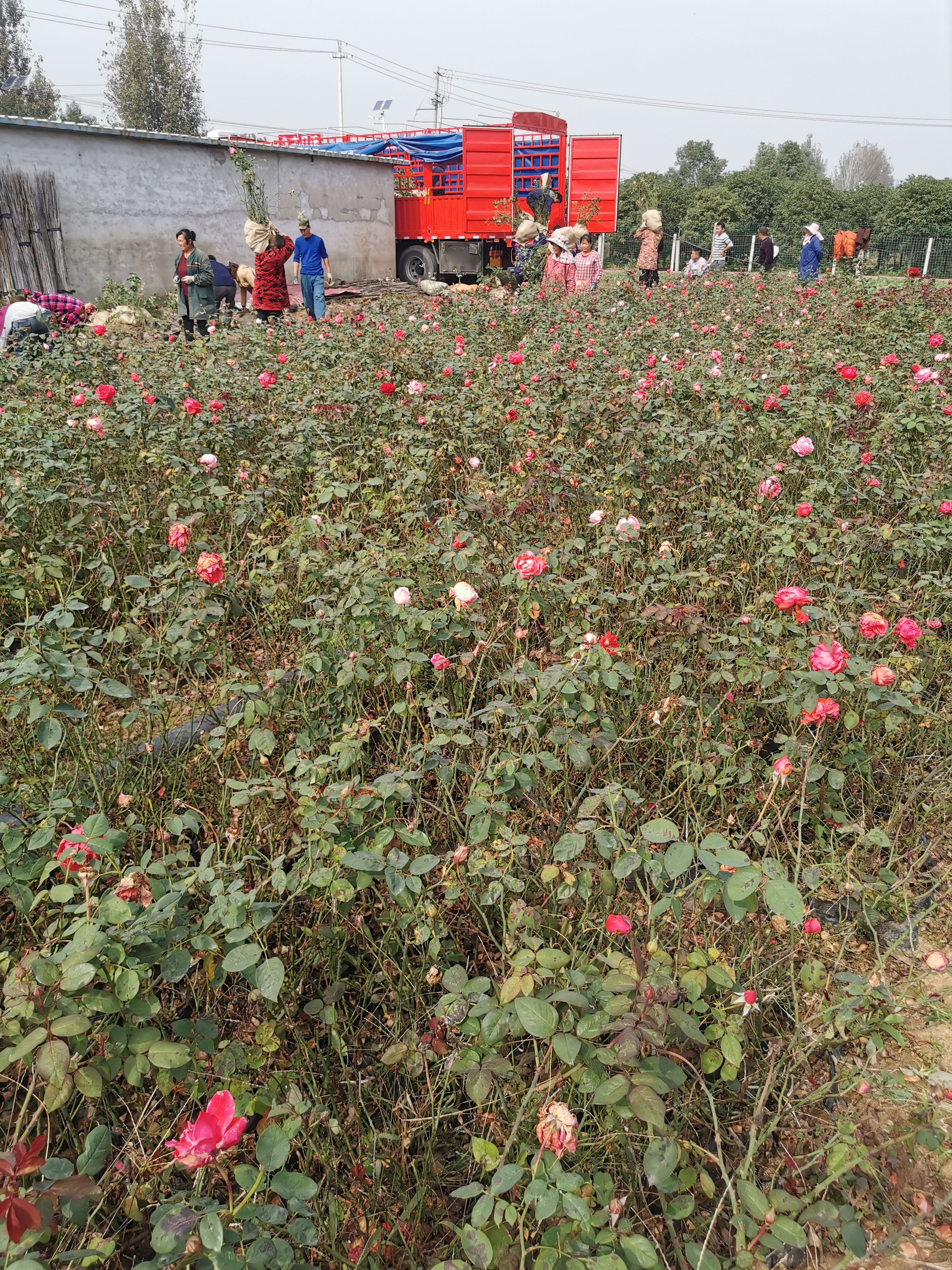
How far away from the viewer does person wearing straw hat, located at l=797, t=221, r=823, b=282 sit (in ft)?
39.8

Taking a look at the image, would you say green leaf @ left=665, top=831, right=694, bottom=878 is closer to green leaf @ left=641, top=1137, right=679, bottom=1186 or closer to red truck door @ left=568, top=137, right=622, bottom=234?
green leaf @ left=641, top=1137, right=679, bottom=1186

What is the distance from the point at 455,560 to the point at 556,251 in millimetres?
8888

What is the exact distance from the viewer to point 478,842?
1.59 meters

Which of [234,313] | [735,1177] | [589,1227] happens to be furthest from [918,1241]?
[234,313]

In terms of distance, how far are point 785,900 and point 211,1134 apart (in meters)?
0.82

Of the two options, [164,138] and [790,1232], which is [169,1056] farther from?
[164,138]

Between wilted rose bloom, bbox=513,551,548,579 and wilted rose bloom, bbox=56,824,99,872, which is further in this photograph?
wilted rose bloom, bbox=513,551,548,579

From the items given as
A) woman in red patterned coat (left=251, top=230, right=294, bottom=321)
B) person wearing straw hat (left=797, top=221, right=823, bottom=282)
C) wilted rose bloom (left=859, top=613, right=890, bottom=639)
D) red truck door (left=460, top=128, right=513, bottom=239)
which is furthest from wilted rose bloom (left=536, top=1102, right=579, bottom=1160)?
red truck door (left=460, top=128, right=513, bottom=239)

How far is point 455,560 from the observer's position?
228 centimetres

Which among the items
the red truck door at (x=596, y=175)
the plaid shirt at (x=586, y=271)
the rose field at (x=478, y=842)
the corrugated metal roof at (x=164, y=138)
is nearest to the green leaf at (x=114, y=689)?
the rose field at (x=478, y=842)

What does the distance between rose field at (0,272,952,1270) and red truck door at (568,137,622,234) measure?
14.4 m

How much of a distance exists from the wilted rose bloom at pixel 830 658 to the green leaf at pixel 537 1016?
3.06 feet

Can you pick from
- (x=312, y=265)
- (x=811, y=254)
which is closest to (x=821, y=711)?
(x=312, y=265)

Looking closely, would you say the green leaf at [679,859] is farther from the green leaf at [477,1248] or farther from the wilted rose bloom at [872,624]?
the wilted rose bloom at [872,624]
